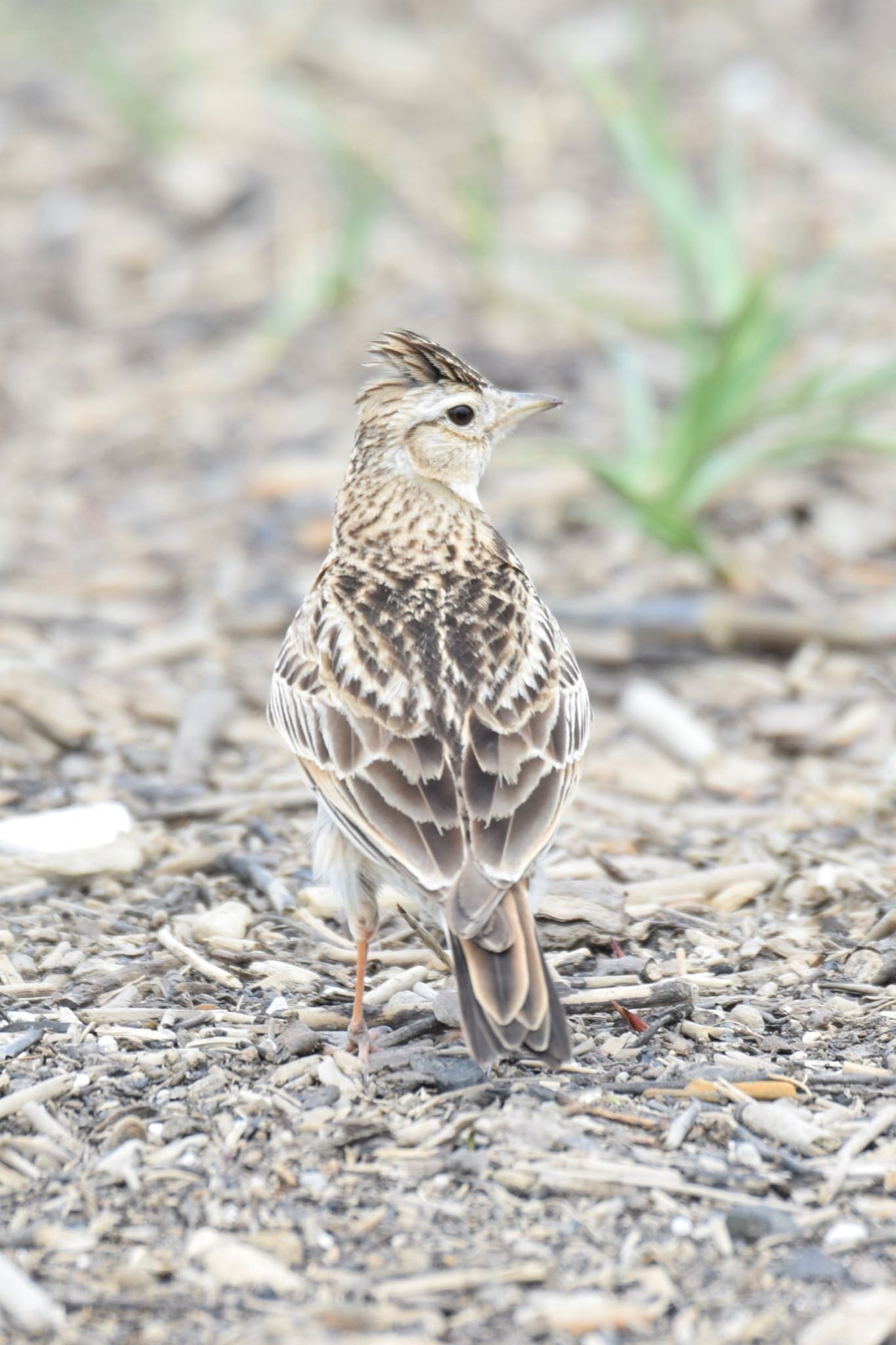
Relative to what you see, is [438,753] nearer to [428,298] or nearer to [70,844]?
[70,844]

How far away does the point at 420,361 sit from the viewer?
4949mm

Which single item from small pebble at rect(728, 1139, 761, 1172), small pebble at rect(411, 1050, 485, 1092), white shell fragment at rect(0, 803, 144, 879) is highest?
white shell fragment at rect(0, 803, 144, 879)

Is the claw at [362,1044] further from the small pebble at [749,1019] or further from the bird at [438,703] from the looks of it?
the small pebble at [749,1019]

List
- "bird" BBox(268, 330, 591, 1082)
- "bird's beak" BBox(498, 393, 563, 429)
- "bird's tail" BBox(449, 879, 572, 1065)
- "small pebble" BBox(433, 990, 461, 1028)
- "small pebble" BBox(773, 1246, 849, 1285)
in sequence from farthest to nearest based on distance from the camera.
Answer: "bird's beak" BBox(498, 393, 563, 429) → "small pebble" BBox(433, 990, 461, 1028) → "bird" BBox(268, 330, 591, 1082) → "bird's tail" BBox(449, 879, 572, 1065) → "small pebble" BBox(773, 1246, 849, 1285)

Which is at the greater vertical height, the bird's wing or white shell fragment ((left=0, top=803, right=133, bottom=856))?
the bird's wing

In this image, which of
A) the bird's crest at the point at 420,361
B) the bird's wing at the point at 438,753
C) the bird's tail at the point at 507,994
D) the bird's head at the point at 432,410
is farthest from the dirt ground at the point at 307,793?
the bird's crest at the point at 420,361

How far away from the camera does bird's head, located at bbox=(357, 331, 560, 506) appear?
4957 mm

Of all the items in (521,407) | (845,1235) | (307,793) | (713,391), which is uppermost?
(521,407)

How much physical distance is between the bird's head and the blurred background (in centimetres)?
129

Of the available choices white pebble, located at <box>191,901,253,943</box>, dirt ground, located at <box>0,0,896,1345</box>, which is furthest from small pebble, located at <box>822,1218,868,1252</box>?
white pebble, located at <box>191,901,253,943</box>

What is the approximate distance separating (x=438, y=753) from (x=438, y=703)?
0.59 ft

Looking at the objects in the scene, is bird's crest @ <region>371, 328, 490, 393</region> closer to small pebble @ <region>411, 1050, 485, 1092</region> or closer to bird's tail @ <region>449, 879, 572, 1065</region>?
bird's tail @ <region>449, 879, 572, 1065</region>

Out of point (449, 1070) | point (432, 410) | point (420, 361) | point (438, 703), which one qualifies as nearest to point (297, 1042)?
point (449, 1070)

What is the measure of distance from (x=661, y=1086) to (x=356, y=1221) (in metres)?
0.84
